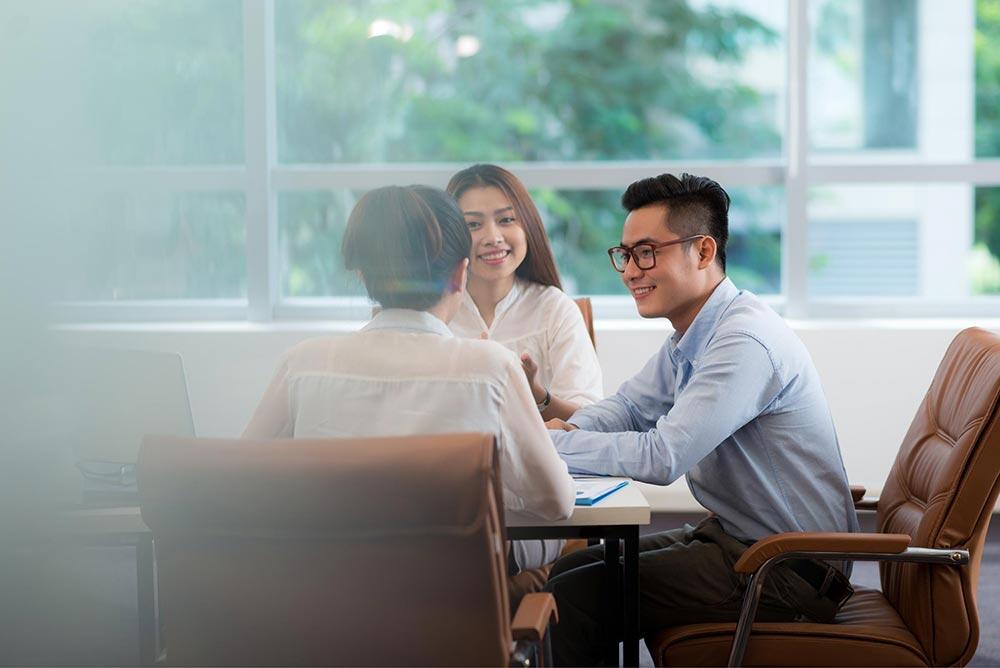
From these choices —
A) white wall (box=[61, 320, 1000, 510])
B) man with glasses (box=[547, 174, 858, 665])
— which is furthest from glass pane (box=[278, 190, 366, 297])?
man with glasses (box=[547, 174, 858, 665])

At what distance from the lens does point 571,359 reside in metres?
2.81

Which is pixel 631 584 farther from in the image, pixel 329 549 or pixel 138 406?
pixel 138 406

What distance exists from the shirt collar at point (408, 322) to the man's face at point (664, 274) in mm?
566

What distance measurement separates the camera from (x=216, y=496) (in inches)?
48.1

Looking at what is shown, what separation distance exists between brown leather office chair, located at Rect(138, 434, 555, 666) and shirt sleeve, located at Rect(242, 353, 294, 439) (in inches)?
13.6

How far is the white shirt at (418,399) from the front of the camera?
4.98 feet

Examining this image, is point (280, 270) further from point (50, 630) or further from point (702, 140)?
point (50, 630)

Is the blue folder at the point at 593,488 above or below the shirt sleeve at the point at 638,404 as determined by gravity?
below

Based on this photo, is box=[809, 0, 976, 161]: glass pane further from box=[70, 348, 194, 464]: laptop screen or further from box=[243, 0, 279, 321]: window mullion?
box=[70, 348, 194, 464]: laptop screen

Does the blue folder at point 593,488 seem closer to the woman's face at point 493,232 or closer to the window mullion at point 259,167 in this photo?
the woman's face at point 493,232

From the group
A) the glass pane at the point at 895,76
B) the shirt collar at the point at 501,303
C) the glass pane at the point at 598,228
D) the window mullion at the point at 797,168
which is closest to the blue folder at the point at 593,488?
the shirt collar at the point at 501,303

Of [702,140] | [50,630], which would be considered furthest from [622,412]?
[702,140]

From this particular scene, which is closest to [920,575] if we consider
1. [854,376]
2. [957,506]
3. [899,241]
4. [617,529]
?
[957,506]

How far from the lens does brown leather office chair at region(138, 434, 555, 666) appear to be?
1187 mm
